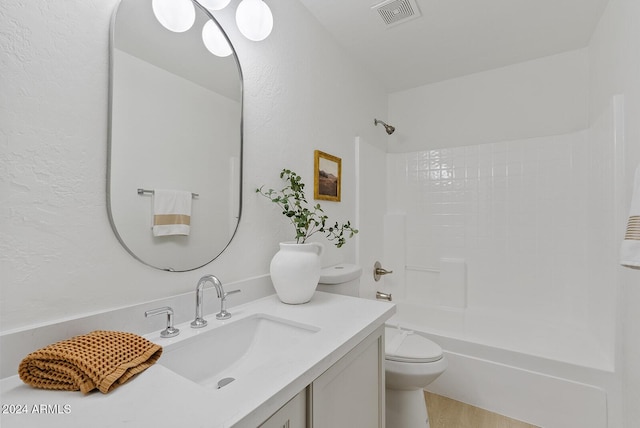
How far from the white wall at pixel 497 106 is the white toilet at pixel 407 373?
181 cm

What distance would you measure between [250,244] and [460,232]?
199cm

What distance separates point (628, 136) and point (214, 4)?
2.00 metres

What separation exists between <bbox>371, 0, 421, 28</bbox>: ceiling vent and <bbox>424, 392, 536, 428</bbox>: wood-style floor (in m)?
2.39

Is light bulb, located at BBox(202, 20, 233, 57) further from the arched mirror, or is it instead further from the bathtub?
the bathtub

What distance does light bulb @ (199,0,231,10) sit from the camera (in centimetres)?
108

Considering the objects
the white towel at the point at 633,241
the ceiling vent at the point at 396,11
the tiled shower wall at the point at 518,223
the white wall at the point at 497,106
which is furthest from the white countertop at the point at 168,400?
the white wall at the point at 497,106

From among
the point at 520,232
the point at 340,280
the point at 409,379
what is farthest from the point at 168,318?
the point at 520,232

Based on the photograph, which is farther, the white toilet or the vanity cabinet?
the white toilet

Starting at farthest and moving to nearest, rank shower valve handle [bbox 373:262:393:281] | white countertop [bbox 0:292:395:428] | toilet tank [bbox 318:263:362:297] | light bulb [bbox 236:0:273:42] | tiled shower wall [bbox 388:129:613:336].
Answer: shower valve handle [bbox 373:262:393:281] → tiled shower wall [bbox 388:129:613:336] → toilet tank [bbox 318:263:362:297] → light bulb [bbox 236:0:273:42] → white countertop [bbox 0:292:395:428]

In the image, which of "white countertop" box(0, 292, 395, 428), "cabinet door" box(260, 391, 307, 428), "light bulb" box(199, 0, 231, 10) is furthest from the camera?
"light bulb" box(199, 0, 231, 10)

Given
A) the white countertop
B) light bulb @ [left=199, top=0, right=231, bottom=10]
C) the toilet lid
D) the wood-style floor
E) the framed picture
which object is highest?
light bulb @ [left=199, top=0, right=231, bottom=10]

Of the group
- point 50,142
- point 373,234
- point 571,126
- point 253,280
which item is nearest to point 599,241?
point 571,126

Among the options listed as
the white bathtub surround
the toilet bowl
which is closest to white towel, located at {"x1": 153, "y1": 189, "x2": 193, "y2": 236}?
the toilet bowl

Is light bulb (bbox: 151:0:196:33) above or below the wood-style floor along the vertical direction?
above
